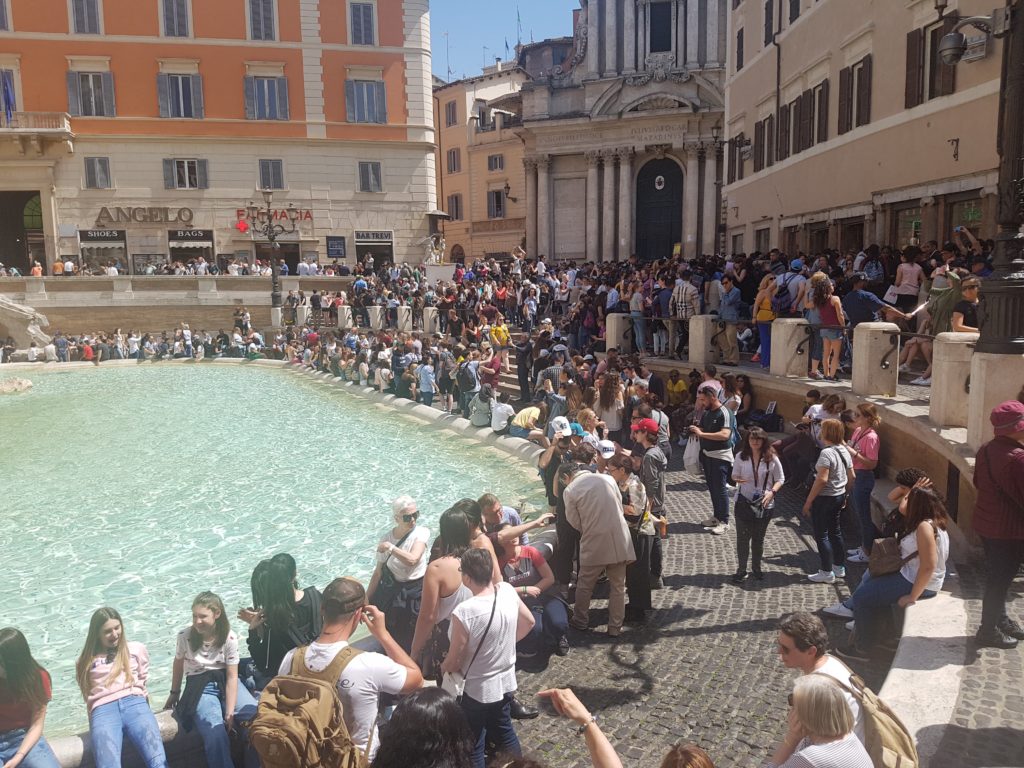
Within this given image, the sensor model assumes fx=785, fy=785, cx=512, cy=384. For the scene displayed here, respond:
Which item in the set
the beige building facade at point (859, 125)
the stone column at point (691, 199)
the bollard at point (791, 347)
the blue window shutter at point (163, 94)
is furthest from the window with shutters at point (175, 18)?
the bollard at point (791, 347)

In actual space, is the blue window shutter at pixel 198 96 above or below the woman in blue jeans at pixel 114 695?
above

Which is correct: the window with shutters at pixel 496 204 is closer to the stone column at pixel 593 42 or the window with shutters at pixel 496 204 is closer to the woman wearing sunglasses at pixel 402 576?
the stone column at pixel 593 42

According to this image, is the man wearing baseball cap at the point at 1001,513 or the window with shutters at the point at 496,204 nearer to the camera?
the man wearing baseball cap at the point at 1001,513

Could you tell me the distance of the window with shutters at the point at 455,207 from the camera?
2058 inches

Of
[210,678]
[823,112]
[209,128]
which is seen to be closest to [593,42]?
[209,128]

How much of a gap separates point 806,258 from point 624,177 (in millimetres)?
22978

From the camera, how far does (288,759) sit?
3295 millimetres

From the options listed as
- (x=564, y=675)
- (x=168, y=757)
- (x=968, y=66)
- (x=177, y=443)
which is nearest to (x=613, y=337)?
(x=968, y=66)

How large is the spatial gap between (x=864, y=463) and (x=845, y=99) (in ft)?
44.2

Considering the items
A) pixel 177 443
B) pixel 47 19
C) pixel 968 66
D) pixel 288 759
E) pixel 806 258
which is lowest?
pixel 177 443

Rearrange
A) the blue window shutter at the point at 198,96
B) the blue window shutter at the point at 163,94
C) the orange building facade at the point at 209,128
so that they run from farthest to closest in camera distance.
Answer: the blue window shutter at the point at 198,96, the blue window shutter at the point at 163,94, the orange building facade at the point at 209,128

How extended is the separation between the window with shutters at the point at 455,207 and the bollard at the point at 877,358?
4447 centimetres

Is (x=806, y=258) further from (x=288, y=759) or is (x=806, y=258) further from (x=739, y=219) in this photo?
(x=288, y=759)

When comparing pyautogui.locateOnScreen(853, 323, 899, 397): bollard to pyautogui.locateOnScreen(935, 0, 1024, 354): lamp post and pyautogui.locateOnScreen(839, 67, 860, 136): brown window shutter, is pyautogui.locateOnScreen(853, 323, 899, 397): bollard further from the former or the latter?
pyautogui.locateOnScreen(839, 67, 860, 136): brown window shutter
